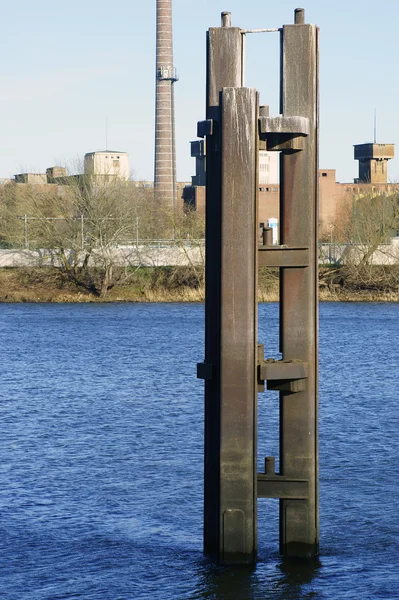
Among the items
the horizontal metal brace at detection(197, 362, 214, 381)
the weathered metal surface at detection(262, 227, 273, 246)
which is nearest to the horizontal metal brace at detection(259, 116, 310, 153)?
the weathered metal surface at detection(262, 227, 273, 246)

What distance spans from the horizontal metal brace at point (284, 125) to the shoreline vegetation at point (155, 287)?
165 feet

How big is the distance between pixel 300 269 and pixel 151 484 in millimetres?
6724

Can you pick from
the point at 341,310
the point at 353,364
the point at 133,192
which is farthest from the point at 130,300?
the point at 353,364

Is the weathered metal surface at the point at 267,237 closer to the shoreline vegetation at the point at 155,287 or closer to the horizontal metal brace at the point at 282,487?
the horizontal metal brace at the point at 282,487

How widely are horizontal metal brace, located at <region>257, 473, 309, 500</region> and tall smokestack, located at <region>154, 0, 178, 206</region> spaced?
74690 millimetres

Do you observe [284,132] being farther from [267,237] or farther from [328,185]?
[328,185]

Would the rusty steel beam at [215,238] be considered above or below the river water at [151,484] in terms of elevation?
above

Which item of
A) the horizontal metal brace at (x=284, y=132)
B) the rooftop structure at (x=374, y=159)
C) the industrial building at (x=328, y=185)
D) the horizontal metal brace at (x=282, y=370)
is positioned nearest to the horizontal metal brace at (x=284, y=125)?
the horizontal metal brace at (x=284, y=132)

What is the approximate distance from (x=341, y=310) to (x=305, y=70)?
45.0 metres

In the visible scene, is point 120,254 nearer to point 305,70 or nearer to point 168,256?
point 168,256

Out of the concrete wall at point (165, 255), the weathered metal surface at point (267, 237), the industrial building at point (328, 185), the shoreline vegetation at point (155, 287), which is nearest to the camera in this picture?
the weathered metal surface at point (267, 237)

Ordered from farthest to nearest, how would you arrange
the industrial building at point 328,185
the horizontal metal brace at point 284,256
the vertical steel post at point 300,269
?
1. the industrial building at point 328,185
2. the horizontal metal brace at point 284,256
3. the vertical steel post at point 300,269

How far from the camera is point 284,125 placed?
9.55 m

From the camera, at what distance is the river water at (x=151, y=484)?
11.1 meters
